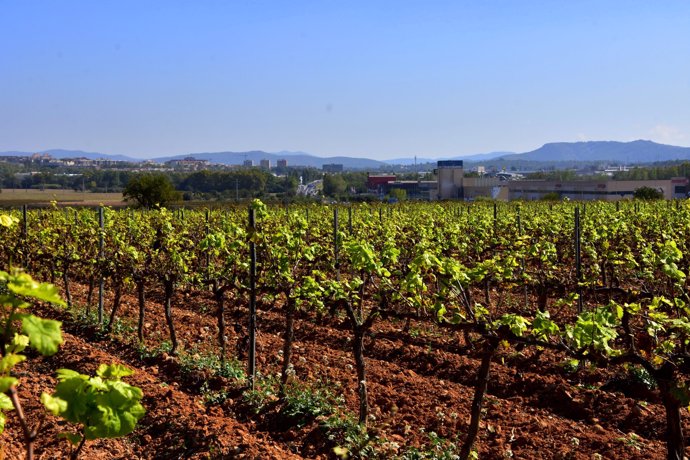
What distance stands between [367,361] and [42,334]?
6.88 m

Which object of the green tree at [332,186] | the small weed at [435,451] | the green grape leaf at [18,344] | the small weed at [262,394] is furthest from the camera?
the green tree at [332,186]

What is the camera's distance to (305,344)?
31.8 feet

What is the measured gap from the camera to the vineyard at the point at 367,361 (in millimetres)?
5500

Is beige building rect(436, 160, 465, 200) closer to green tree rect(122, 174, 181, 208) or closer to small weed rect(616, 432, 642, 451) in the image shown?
green tree rect(122, 174, 181, 208)

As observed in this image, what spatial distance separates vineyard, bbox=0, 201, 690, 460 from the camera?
5500 millimetres

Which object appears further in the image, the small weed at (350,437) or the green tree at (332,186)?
the green tree at (332,186)

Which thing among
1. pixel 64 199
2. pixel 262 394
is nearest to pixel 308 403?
→ pixel 262 394

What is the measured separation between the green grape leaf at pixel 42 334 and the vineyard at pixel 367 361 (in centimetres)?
31

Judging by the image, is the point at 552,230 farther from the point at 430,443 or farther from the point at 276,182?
the point at 276,182

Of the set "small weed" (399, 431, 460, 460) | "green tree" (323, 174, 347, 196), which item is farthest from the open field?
"small weed" (399, 431, 460, 460)

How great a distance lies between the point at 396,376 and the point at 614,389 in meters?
2.57

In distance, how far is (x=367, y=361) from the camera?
874cm

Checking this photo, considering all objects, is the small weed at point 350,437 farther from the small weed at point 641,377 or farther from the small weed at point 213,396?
the small weed at point 641,377

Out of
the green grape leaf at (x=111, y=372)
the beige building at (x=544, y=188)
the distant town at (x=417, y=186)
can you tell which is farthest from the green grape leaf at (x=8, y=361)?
the beige building at (x=544, y=188)
